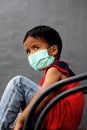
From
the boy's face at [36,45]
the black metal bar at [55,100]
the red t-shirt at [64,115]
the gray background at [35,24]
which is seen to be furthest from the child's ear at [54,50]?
the gray background at [35,24]

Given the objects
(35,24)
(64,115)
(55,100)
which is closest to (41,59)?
(64,115)

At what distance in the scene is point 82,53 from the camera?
4367mm

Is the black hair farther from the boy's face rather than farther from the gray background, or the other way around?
the gray background

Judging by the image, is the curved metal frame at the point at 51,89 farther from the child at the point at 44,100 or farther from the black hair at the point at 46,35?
the black hair at the point at 46,35

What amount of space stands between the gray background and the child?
5.15 ft

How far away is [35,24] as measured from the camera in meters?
4.60

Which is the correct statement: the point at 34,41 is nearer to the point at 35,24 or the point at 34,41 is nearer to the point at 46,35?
the point at 46,35

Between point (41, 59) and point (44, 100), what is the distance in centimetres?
63

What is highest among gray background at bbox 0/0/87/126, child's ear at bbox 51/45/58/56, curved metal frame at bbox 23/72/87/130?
gray background at bbox 0/0/87/126

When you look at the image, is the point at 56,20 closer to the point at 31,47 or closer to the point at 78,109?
the point at 31,47

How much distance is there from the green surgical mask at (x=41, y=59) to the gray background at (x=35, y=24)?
1.54 m

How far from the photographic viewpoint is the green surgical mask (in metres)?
2.82

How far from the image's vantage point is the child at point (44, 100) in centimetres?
238

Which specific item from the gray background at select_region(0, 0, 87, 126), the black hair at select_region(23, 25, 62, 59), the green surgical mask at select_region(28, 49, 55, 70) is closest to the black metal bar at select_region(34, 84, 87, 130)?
the green surgical mask at select_region(28, 49, 55, 70)
